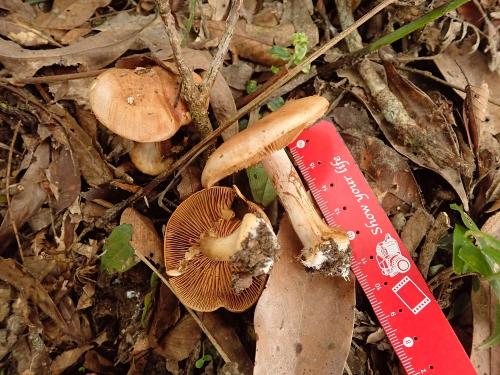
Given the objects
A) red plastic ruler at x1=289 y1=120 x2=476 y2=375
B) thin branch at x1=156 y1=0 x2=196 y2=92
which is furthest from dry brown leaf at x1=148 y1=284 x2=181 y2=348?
thin branch at x1=156 y1=0 x2=196 y2=92

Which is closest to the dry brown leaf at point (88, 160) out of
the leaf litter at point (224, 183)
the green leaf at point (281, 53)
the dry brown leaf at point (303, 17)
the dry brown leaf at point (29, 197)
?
the leaf litter at point (224, 183)

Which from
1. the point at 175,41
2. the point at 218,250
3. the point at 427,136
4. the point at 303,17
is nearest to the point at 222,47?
the point at 175,41

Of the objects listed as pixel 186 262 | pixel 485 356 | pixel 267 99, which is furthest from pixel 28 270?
pixel 485 356

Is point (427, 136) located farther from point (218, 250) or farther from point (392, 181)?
point (218, 250)

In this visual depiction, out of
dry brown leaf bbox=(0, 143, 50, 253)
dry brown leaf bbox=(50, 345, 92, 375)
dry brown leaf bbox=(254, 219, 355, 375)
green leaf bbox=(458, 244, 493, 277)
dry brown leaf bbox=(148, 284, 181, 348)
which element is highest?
green leaf bbox=(458, 244, 493, 277)

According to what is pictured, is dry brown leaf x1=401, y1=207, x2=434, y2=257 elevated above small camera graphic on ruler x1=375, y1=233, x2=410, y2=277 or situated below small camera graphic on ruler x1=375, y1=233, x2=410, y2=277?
above

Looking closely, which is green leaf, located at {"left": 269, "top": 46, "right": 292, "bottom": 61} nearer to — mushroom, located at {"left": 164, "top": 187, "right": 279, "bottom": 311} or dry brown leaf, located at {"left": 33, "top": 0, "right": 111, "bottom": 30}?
mushroom, located at {"left": 164, "top": 187, "right": 279, "bottom": 311}

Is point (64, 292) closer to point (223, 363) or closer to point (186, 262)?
point (186, 262)
